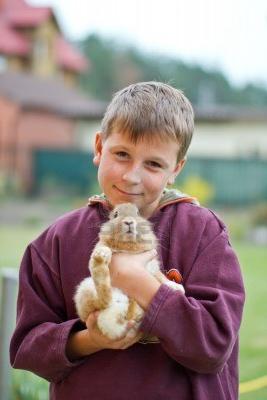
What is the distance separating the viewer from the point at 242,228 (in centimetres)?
1377

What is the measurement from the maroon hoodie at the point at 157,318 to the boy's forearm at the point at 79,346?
17 mm

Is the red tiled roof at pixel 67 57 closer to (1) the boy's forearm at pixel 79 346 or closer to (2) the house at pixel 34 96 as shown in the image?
(2) the house at pixel 34 96

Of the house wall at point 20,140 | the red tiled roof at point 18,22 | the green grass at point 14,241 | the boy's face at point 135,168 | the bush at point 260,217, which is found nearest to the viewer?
the boy's face at point 135,168

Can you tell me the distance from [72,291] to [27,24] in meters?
20.1

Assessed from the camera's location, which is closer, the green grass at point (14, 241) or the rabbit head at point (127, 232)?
the rabbit head at point (127, 232)

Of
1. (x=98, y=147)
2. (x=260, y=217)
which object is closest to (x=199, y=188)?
(x=260, y=217)

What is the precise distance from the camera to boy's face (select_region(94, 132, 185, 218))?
1746 mm

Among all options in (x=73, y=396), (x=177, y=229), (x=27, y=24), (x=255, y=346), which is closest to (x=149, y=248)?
(x=177, y=229)

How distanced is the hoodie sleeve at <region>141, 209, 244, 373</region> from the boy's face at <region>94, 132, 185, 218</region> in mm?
194

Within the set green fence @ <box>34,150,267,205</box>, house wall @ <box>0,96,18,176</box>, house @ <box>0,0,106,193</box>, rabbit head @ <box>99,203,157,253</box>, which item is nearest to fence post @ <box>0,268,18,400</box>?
rabbit head @ <box>99,203,157,253</box>

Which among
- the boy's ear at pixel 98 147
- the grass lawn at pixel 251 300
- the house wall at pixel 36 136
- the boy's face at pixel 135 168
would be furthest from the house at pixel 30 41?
the boy's face at pixel 135 168

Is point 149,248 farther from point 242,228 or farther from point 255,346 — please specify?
point 242,228

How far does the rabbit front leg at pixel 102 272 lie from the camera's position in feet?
5.07

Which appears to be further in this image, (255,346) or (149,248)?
(255,346)
